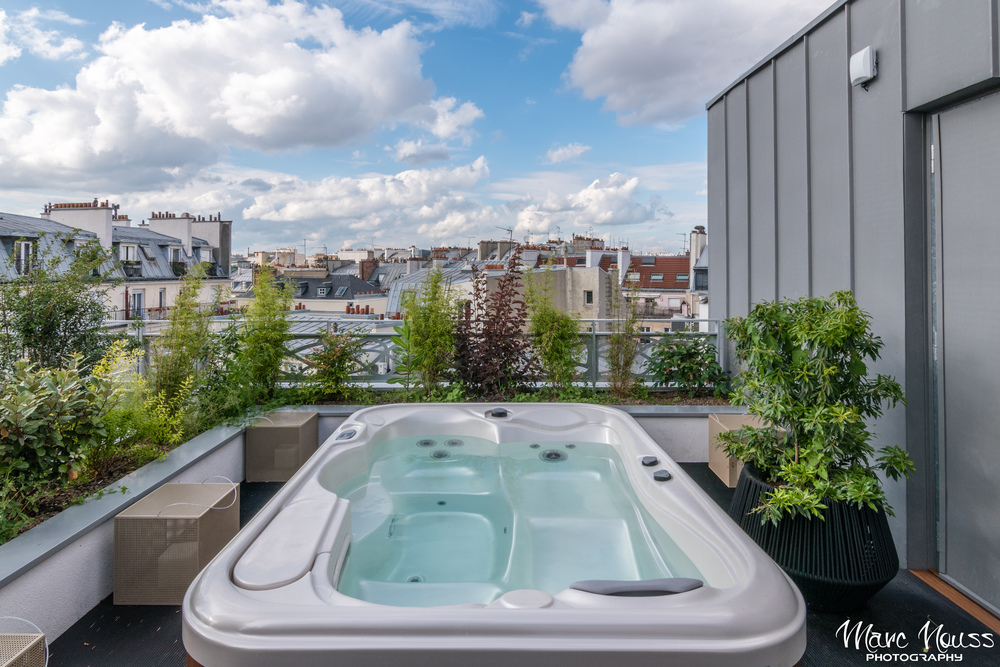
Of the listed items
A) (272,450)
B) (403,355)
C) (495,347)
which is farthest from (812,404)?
(272,450)

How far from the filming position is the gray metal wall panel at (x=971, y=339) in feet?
7.07

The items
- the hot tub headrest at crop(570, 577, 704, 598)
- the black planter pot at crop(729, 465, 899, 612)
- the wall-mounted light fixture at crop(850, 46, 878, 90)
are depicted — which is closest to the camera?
the hot tub headrest at crop(570, 577, 704, 598)

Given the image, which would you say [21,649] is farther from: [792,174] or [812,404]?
[792,174]

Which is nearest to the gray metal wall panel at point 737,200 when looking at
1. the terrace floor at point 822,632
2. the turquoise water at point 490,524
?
the turquoise water at point 490,524

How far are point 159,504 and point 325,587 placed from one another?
1.16m

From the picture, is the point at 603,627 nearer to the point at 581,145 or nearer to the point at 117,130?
the point at 117,130

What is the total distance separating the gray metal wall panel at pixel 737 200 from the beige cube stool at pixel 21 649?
4161mm

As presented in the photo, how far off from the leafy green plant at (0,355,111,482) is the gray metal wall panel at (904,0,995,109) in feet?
11.8

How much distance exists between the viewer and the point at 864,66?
8.71 ft

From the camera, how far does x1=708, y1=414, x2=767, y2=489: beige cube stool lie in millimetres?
3467

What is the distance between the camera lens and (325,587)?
61.6 inches

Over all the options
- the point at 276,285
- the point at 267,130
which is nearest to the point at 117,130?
the point at 267,130

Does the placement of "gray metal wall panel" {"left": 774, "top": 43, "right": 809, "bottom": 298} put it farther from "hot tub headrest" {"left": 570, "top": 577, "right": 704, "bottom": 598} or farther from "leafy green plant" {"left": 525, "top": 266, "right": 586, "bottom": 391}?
"hot tub headrest" {"left": 570, "top": 577, "right": 704, "bottom": 598}

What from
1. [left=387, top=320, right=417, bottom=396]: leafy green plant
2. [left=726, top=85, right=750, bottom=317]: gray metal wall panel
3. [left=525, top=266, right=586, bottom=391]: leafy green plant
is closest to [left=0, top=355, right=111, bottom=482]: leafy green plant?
[left=387, top=320, right=417, bottom=396]: leafy green plant
